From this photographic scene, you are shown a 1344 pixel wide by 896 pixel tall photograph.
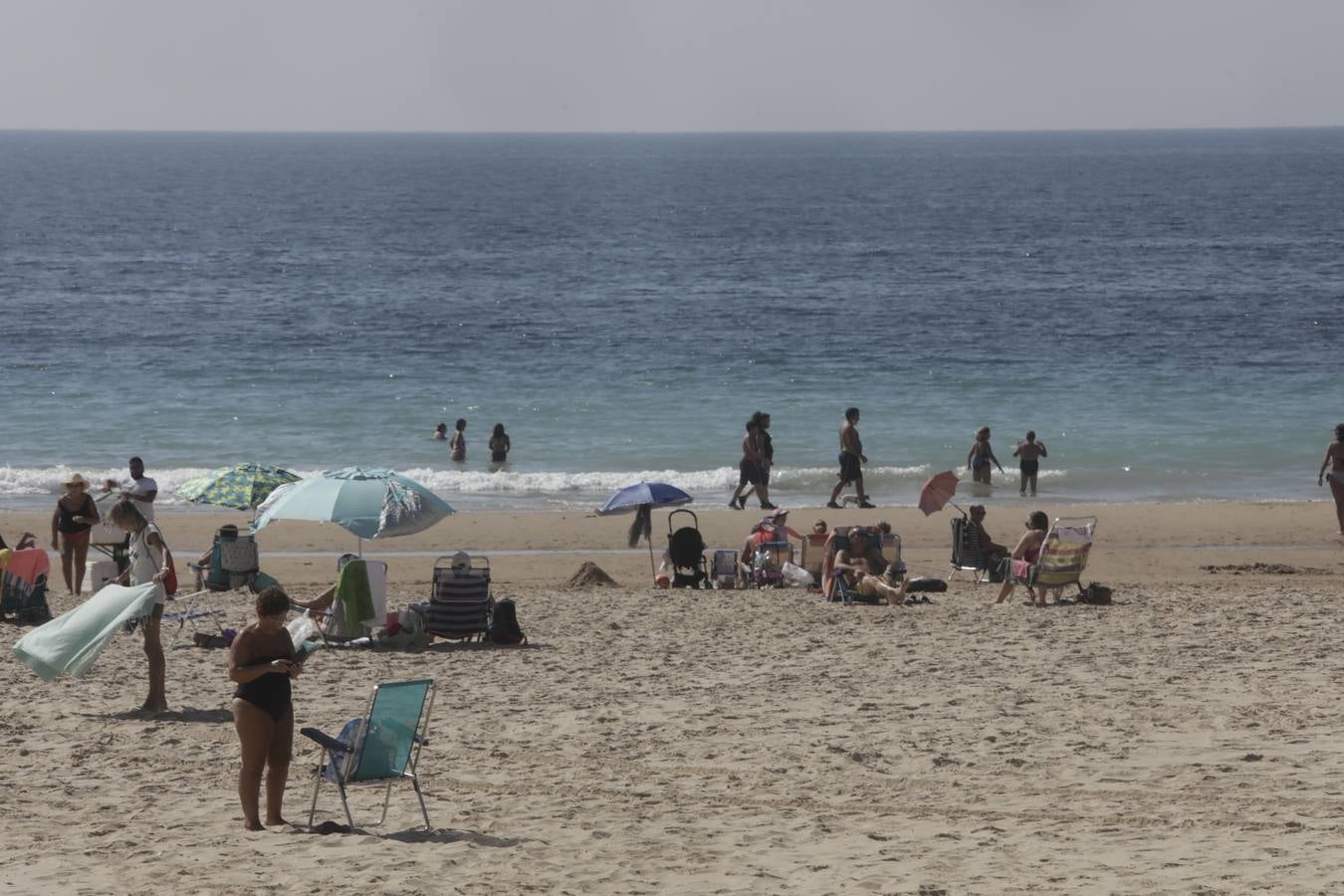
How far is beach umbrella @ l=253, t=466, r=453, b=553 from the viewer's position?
12648 mm

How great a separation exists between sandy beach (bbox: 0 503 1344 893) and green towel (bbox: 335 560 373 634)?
298 mm

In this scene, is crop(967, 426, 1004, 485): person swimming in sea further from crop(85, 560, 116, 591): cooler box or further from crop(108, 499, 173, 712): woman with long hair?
crop(108, 499, 173, 712): woman with long hair

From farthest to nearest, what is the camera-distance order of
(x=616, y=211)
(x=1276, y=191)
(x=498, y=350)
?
1. (x=1276, y=191)
2. (x=616, y=211)
3. (x=498, y=350)

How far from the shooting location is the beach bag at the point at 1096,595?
43.9 feet

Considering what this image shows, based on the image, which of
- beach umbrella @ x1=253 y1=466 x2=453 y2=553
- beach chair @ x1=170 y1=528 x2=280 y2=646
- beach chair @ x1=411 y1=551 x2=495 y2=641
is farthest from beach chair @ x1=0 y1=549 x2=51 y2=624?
beach chair @ x1=411 y1=551 x2=495 y2=641

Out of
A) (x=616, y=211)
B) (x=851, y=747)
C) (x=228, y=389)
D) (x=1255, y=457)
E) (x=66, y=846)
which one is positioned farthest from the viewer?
(x=616, y=211)

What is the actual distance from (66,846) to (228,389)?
25.0 metres

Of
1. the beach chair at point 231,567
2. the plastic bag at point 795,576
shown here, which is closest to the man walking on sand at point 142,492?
the beach chair at point 231,567

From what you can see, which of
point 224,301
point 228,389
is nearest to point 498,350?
point 228,389

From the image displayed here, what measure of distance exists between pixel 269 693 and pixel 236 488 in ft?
24.1

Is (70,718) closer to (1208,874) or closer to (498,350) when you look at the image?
(1208,874)

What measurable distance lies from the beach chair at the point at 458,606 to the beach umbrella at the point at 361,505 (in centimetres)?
70

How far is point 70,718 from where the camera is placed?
9.69 meters

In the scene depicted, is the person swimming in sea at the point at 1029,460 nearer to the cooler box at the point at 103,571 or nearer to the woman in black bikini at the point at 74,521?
the woman in black bikini at the point at 74,521
